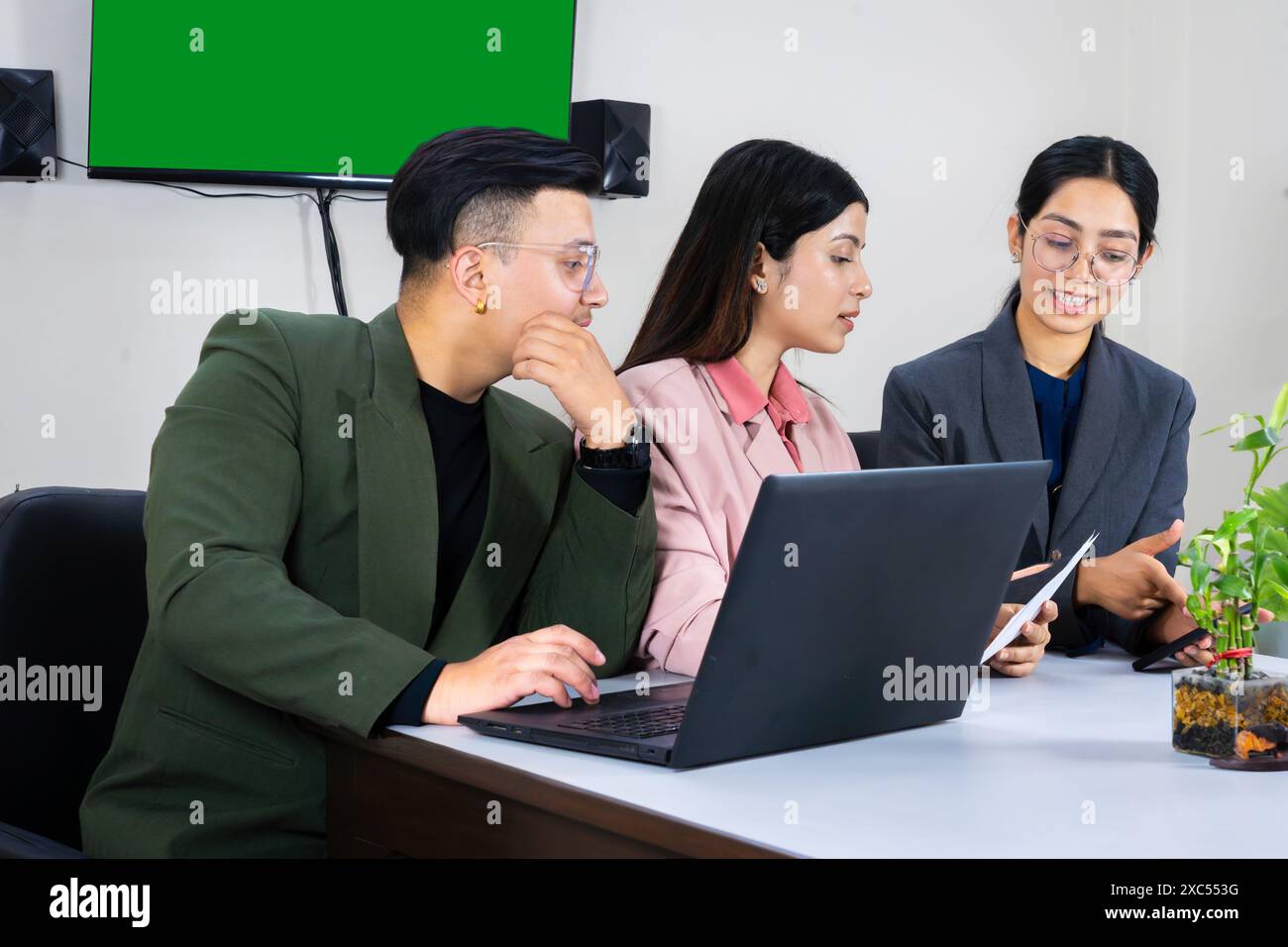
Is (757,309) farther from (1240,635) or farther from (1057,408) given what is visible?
(1240,635)

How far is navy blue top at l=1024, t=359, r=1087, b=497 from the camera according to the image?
Answer: 83.4 inches

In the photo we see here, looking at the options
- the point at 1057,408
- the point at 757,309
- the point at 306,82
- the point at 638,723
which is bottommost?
the point at 638,723

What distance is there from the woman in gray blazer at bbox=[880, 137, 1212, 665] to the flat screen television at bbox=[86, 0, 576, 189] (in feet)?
3.03

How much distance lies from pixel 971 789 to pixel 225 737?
0.76 m

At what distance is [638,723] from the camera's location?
120 cm

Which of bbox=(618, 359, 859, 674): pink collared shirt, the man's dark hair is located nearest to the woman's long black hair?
bbox=(618, 359, 859, 674): pink collared shirt

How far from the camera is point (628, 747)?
3.64ft

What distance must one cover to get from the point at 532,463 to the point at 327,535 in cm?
27

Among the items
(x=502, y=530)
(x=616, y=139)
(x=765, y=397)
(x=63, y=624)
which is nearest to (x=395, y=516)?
(x=502, y=530)

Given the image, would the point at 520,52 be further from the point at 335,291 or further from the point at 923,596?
the point at 923,596

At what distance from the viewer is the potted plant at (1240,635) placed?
1112 millimetres

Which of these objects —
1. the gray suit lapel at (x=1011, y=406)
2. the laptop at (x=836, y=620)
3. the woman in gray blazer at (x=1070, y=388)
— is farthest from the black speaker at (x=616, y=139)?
the laptop at (x=836, y=620)

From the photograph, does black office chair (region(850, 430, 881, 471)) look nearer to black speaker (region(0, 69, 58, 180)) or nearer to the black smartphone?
the black smartphone

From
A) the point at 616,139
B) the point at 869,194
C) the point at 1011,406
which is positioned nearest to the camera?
the point at 1011,406
